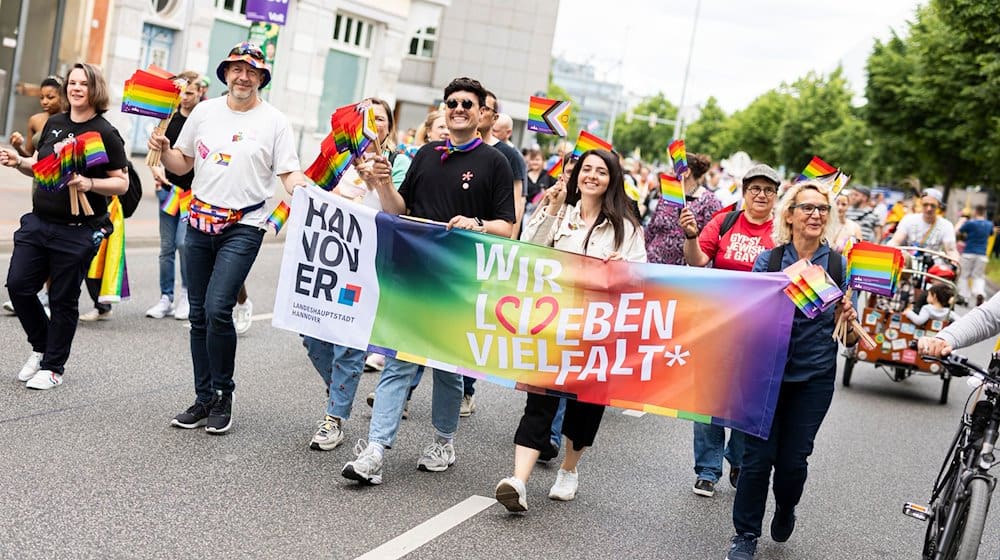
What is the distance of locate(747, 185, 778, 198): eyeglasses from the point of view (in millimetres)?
7557

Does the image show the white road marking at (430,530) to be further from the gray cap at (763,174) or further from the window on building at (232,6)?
the window on building at (232,6)

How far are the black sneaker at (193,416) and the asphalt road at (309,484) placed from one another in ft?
0.23

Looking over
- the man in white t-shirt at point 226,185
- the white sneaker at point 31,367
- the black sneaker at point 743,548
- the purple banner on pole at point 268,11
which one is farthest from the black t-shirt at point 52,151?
the purple banner on pole at point 268,11

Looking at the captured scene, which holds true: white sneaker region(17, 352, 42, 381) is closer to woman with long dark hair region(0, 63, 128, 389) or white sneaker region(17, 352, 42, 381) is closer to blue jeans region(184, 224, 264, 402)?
woman with long dark hair region(0, 63, 128, 389)

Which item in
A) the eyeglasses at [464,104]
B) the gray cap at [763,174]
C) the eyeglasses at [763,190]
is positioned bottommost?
the eyeglasses at [763,190]

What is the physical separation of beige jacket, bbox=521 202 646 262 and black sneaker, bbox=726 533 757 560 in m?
1.52

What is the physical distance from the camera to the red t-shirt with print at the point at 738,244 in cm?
Answer: 753

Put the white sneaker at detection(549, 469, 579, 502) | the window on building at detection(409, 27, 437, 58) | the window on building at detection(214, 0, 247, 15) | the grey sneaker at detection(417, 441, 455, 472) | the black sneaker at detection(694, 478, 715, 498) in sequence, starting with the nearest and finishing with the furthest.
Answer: the white sneaker at detection(549, 469, 579, 502)
the grey sneaker at detection(417, 441, 455, 472)
the black sneaker at detection(694, 478, 715, 498)
the window on building at detection(214, 0, 247, 15)
the window on building at detection(409, 27, 437, 58)

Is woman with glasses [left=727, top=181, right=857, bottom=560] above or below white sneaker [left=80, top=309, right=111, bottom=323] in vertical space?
above

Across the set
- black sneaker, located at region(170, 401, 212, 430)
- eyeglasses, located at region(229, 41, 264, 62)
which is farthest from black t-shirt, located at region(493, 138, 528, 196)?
black sneaker, located at region(170, 401, 212, 430)

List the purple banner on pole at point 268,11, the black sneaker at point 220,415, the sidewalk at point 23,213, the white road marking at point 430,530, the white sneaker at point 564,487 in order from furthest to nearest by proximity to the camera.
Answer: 1. the purple banner on pole at point 268,11
2. the sidewalk at point 23,213
3. the black sneaker at point 220,415
4. the white sneaker at point 564,487
5. the white road marking at point 430,530

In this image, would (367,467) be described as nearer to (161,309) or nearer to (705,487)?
(705,487)

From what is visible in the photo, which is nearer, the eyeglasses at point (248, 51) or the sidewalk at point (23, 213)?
the eyeglasses at point (248, 51)

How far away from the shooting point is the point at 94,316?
417 inches
